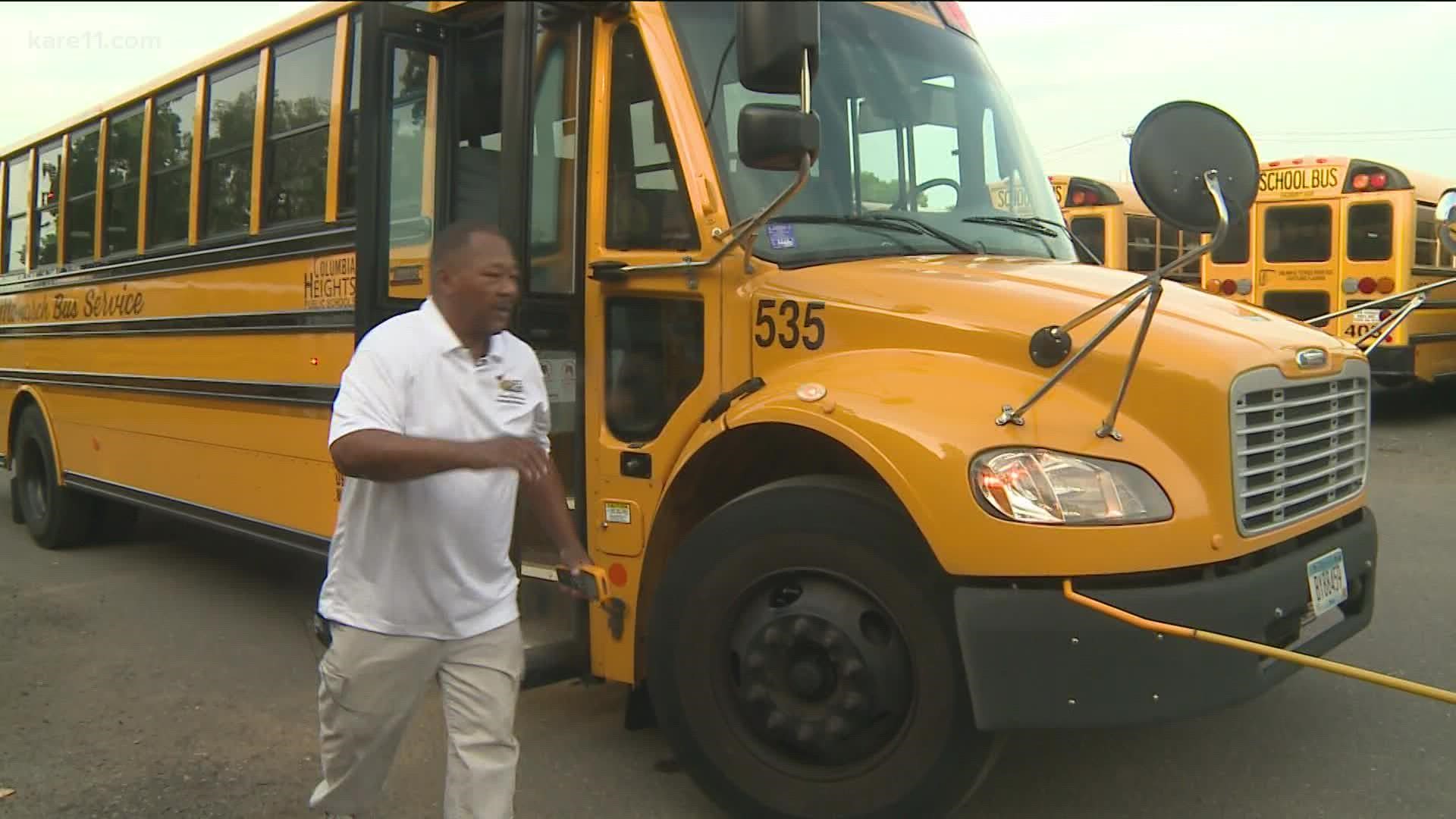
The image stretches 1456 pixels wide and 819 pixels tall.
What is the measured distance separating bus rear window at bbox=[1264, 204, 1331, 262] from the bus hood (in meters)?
9.76

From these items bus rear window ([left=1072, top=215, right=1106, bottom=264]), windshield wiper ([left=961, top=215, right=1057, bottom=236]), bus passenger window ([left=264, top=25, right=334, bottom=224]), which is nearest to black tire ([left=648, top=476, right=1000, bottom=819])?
windshield wiper ([left=961, top=215, right=1057, bottom=236])

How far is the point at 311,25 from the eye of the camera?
505 centimetres

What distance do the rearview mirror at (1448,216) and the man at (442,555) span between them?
4.01m

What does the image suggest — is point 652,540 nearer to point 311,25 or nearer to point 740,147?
point 740,147

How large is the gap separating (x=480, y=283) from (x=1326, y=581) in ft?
8.03

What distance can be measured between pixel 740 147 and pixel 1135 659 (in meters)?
1.65

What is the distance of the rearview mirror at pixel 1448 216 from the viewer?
4852 mm

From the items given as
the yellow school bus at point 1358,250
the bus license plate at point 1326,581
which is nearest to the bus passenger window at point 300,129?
the bus license plate at point 1326,581

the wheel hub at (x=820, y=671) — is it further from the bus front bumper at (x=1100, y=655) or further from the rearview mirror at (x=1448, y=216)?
the rearview mirror at (x=1448, y=216)

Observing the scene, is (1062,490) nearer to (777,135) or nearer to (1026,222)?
(777,135)

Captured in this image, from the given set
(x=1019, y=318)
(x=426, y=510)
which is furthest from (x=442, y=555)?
(x=1019, y=318)

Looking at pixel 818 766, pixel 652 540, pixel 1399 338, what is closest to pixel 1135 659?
pixel 818 766

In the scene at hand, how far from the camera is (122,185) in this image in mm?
6809

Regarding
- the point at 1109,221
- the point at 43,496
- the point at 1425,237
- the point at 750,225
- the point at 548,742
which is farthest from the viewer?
the point at 1109,221
